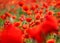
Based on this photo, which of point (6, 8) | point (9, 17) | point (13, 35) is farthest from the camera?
point (6, 8)

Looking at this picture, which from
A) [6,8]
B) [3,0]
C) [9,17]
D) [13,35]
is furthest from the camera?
[3,0]

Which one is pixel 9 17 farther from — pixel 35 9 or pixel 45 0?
pixel 45 0

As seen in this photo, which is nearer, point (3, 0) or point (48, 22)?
point (48, 22)

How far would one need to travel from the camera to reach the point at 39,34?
0.23 metres

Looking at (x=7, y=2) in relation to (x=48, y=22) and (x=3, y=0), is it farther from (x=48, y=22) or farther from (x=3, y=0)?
(x=48, y=22)

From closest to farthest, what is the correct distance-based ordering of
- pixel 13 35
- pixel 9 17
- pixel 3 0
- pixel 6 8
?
pixel 13 35 → pixel 9 17 → pixel 6 8 → pixel 3 0

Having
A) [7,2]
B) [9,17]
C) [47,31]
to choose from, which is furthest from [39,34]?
[7,2]

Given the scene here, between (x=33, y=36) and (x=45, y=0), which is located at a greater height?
(x=45, y=0)

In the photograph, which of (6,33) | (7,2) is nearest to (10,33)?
(6,33)

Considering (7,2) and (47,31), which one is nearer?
(47,31)

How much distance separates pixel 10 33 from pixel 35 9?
705 mm

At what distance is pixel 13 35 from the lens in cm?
21

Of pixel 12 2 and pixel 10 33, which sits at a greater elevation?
pixel 12 2

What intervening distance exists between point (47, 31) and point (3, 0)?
3.61ft
